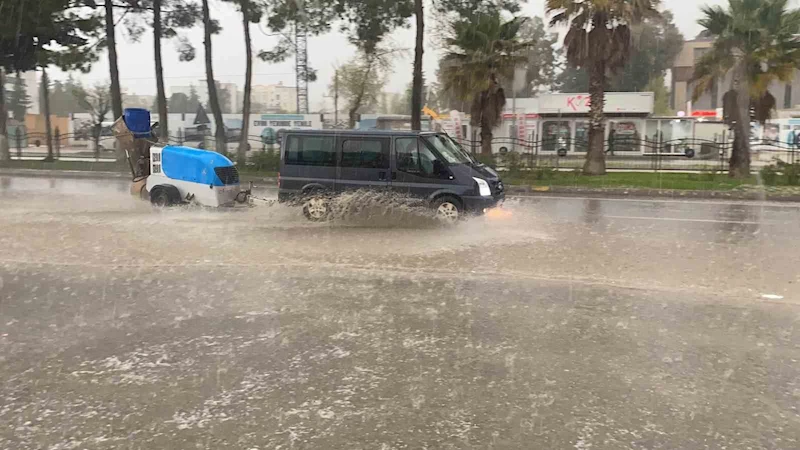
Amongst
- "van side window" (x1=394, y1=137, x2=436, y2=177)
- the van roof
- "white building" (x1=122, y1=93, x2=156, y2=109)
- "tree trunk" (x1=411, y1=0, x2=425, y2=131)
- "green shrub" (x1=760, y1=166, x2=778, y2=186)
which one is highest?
"white building" (x1=122, y1=93, x2=156, y2=109)

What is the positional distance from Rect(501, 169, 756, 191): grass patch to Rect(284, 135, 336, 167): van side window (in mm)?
9605

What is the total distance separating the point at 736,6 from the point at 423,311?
20.6 meters

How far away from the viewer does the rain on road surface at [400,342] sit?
4.17 meters

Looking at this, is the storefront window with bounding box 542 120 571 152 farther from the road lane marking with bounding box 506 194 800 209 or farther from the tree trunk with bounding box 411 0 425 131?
the road lane marking with bounding box 506 194 800 209

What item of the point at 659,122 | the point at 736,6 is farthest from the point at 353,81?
the point at 736,6

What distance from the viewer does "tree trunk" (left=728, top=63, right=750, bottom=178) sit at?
22.4 meters

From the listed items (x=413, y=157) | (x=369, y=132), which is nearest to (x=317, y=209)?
(x=369, y=132)

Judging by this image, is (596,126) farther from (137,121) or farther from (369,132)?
(137,121)

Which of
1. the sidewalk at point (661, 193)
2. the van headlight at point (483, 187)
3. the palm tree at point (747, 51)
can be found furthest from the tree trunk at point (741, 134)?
the van headlight at point (483, 187)

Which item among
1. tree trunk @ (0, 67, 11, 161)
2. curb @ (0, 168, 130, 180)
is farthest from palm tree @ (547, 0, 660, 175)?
tree trunk @ (0, 67, 11, 161)

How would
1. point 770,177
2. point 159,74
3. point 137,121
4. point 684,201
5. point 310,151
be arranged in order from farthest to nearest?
1. point 159,74
2. point 770,177
3. point 684,201
4. point 137,121
5. point 310,151

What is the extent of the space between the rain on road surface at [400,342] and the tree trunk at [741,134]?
43.8 feet

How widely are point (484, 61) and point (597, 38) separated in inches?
162

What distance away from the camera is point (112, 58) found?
94.4 feet
